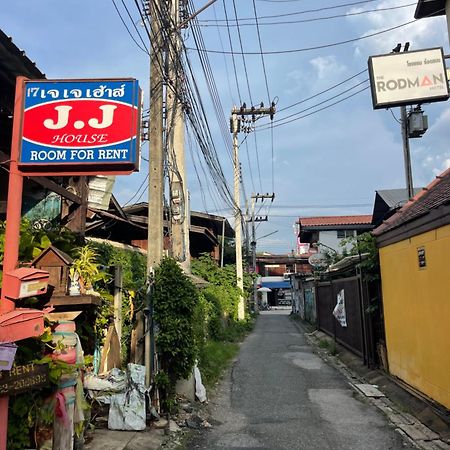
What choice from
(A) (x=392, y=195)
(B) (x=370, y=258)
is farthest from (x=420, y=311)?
(A) (x=392, y=195)

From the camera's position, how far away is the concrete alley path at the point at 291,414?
6070 mm

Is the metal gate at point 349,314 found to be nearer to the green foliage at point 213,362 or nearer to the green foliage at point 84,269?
the green foliage at point 213,362

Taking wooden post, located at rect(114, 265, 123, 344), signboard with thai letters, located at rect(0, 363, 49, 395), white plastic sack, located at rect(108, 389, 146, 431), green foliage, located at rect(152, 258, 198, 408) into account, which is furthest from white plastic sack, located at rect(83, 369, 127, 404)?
signboard with thai letters, located at rect(0, 363, 49, 395)

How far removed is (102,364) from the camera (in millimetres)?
6434

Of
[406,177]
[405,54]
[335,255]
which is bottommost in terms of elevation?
[335,255]

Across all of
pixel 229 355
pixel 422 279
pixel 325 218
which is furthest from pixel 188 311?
pixel 325 218

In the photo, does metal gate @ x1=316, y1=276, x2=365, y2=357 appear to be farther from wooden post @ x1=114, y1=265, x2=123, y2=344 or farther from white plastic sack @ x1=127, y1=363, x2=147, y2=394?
white plastic sack @ x1=127, y1=363, x2=147, y2=394

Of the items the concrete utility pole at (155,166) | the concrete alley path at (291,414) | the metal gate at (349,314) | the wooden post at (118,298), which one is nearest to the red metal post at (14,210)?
the wooden post at (118,298)

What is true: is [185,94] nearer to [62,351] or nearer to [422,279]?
[422,279]

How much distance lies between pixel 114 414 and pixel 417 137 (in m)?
10.9

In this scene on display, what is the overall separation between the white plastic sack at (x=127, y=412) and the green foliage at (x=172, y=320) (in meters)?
0.89

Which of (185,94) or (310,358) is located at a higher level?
(185,94)

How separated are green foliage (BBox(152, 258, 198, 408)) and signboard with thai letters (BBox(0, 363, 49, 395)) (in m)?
3.33

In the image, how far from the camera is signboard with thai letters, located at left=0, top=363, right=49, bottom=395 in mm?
3373
